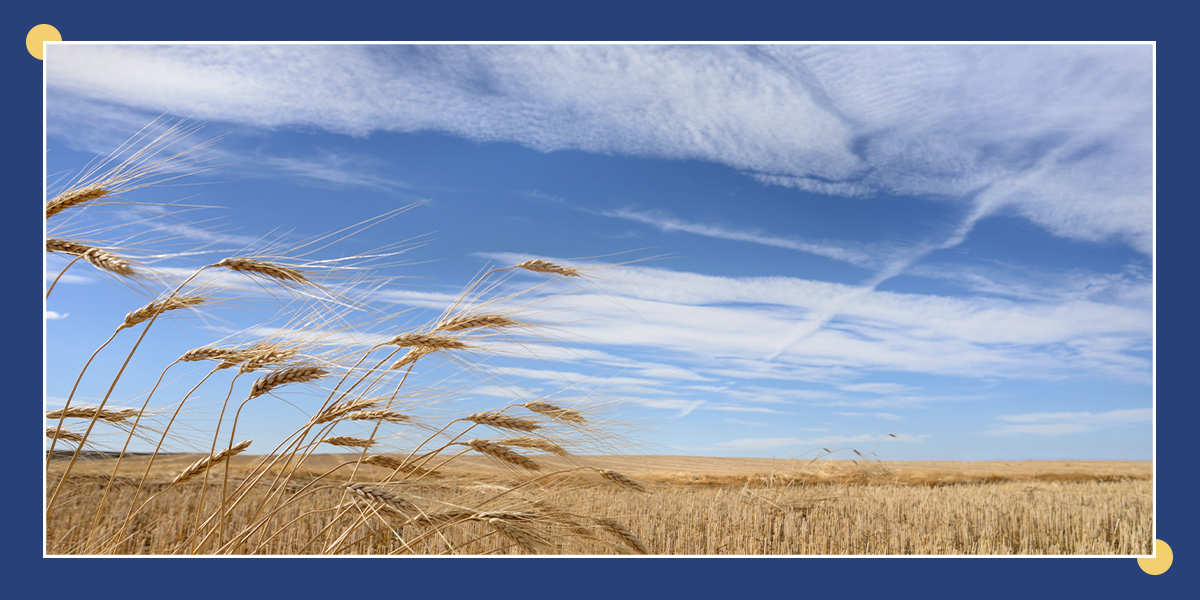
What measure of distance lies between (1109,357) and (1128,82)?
61.9 inches

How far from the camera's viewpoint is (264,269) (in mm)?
2260

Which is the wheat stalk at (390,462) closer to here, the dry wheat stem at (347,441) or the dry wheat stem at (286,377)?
the dry wheat stem at (347,441)

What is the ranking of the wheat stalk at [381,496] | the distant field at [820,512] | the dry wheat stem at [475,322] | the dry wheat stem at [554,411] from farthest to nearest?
the distant field at [820,512] → the dry wheat stem at [554,411] → the dry wheat stem at [475,322] → the wheat stalk at [381,496]

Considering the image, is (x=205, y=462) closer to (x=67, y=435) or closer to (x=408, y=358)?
(x=67, y=435)

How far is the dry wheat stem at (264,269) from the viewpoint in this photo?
224 cm

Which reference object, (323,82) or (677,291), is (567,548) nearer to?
(677,291)

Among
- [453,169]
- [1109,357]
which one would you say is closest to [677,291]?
[453,169]

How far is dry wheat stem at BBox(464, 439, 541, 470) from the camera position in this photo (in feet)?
8.71
